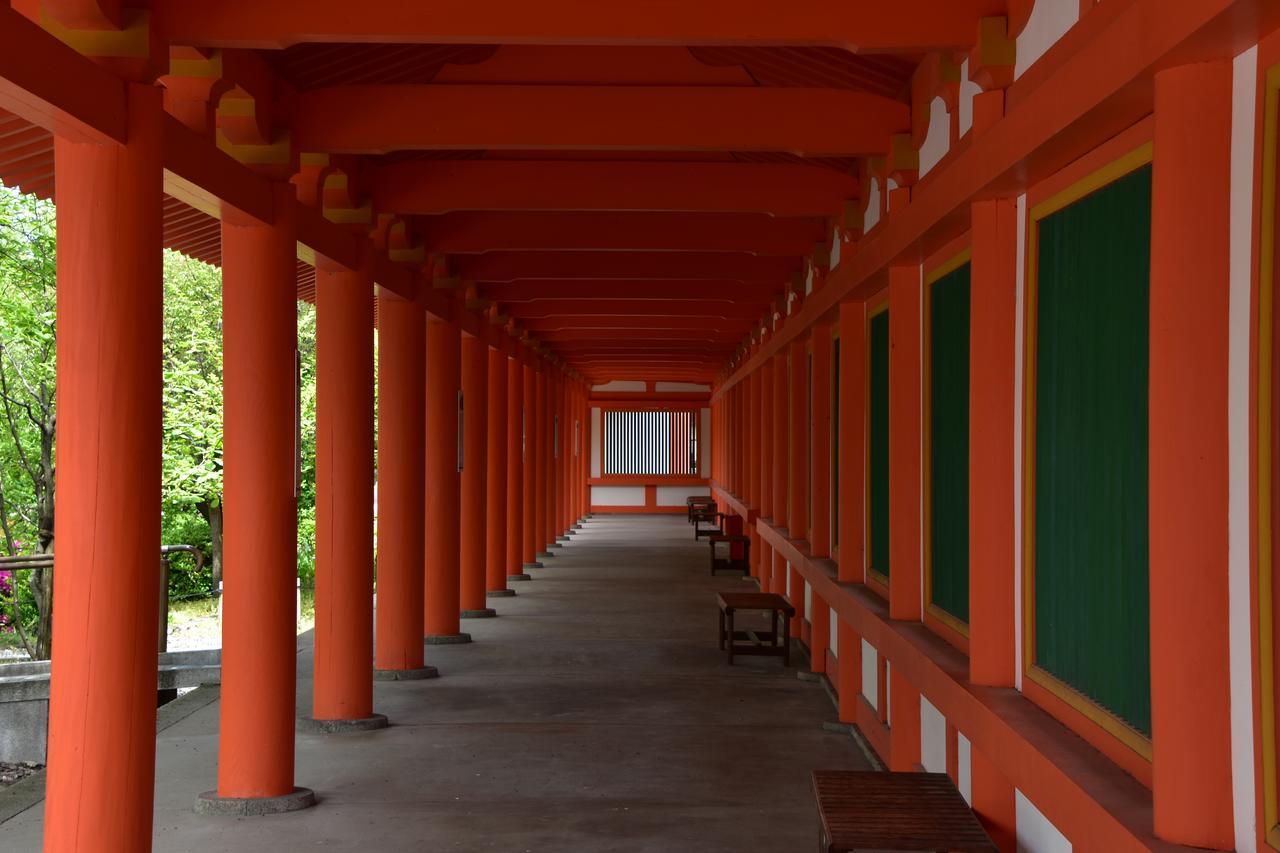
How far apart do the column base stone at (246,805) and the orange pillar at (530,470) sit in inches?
383

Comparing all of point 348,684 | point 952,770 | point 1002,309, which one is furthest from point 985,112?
point 348,684

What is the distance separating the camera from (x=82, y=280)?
3965 mm

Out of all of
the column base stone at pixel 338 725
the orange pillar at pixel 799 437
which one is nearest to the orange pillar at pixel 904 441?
the column base stone at pixel 338 725

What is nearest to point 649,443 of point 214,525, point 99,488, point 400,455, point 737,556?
point 214,525

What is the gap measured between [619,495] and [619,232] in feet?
69.3

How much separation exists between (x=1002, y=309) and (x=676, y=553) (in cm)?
1508

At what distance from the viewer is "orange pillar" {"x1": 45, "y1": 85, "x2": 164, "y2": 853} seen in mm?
3959

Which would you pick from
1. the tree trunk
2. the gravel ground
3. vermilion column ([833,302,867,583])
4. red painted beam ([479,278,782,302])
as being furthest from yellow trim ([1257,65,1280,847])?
the tree trunk

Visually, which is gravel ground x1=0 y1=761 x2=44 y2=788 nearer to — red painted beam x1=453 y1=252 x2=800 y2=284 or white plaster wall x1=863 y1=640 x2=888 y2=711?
red painted beam x1=453 y1=252 x2=800 y2=284

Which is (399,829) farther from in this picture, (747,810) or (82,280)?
(82,280)

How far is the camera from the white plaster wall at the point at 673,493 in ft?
97.2

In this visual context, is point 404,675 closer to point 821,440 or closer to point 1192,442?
point 821,440

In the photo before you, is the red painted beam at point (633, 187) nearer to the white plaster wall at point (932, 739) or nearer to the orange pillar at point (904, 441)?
the orange pillar at point (904, 441)

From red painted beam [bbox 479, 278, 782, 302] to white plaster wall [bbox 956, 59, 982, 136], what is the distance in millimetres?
6759
